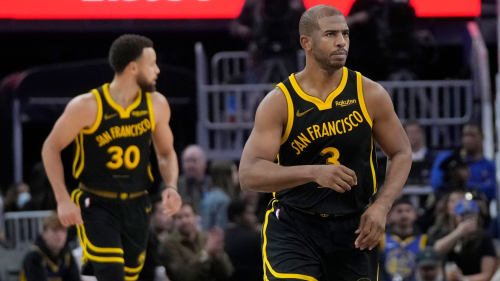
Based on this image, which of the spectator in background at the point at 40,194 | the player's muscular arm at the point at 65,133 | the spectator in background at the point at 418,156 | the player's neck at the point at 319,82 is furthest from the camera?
the spectator in background at the point at 40,194

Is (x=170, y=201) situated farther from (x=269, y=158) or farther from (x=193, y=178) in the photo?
(x=193, y=178)

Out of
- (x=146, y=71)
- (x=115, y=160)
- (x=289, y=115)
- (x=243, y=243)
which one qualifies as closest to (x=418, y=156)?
(x=243, y=243)

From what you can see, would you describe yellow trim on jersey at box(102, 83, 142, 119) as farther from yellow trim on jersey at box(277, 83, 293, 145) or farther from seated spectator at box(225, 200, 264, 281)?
seated spectator at box(225, 200, 264, 281)

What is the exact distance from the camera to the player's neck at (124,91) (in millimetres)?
6016

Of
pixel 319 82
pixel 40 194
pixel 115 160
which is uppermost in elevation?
pixel 319 82

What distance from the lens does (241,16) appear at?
1109 centimetres

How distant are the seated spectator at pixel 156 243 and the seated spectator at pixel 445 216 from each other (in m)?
2.41

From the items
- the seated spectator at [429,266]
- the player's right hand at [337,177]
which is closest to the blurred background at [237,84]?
the seated spectator at [429,266]

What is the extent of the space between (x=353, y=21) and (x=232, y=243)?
12.5 ft

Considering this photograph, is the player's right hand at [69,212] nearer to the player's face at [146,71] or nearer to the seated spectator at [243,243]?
the player's face at [146,71]

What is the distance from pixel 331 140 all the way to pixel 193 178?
5.09 m

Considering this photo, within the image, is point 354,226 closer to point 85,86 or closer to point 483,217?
point 483,217

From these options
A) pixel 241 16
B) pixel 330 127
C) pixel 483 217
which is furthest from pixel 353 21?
pixel 330 127

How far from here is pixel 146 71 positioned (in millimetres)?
6062
